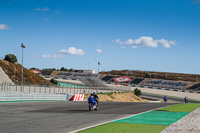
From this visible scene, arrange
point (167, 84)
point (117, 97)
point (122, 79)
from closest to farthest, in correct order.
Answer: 1. point (117, 97)
2. point (167, 84)
3. point (122, 79)

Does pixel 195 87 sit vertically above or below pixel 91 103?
below

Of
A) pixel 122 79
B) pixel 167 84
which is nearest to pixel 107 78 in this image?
pixel 122 79

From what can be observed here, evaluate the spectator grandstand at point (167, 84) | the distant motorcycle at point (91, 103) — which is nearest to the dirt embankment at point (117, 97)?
the distant motorcycle at point (91, 103)

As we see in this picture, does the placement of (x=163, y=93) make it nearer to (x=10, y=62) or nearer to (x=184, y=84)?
(x=184, y=84)

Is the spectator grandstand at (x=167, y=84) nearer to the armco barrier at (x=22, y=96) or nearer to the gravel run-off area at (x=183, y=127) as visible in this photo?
the armco barrier at (x=22, y=96)

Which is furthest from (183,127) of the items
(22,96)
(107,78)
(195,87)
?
(107,78)

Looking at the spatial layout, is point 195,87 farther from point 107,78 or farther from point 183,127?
point 183,127

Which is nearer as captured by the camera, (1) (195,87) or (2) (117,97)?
(2) (117,97)

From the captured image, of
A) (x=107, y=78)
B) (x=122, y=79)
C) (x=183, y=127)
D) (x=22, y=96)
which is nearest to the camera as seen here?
(x=183, y=127)

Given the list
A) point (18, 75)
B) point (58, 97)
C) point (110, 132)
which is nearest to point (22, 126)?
point (110, 132)

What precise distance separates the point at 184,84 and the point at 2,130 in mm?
97152

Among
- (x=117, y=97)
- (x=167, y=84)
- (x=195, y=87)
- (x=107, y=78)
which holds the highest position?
(x=107, y=78)

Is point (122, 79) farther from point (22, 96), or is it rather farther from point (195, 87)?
point (22, 96)

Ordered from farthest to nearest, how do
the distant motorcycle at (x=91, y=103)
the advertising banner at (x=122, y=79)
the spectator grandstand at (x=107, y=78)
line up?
the spectator grandstand at (x=107, y=78) → the advertising banner at (x=122, y=79) → the distant motorcycle at (x=91, y=103)
